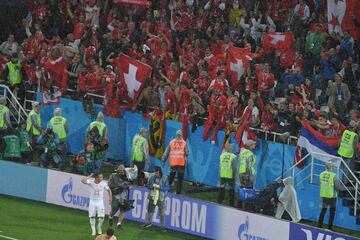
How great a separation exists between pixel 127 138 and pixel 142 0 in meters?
4.32

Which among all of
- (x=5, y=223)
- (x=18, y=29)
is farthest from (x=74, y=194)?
(x=18, y=29)

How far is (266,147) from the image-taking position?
1416 inches

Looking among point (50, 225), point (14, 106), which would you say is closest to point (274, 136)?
point (50, 225)

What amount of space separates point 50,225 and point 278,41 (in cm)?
918

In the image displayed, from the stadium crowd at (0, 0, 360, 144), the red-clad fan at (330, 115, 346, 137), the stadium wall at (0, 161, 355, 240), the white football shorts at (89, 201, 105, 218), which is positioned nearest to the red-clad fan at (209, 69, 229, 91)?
the stadium crowd at (0, 0, 360, 144)

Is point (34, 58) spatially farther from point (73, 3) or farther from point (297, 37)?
point (297, 37)

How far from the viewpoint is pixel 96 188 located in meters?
33.4

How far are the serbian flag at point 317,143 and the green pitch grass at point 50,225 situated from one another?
13.0 feet

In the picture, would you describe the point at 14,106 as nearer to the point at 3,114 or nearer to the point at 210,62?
the point at 3,114

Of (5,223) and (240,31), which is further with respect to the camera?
(240,31)

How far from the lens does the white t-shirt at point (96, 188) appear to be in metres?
33.4

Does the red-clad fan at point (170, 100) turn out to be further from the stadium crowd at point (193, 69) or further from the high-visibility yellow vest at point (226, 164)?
the high-visibility yellow vest at point (226, 164)

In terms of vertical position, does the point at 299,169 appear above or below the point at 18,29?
below

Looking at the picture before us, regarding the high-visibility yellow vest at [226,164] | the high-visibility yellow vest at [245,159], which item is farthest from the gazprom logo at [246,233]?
the high-visibility yellow vest at [226,164]
